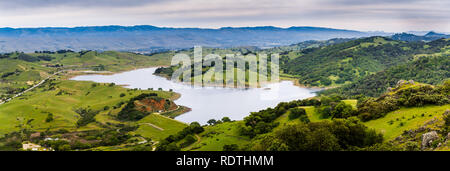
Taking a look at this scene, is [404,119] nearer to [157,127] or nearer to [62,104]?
[157,127]

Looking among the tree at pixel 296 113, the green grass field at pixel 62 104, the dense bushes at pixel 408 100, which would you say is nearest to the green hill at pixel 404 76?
the tree at pixel 296 113

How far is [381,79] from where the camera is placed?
109562mm

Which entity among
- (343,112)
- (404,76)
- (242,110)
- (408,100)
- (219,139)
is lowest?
(242,110)

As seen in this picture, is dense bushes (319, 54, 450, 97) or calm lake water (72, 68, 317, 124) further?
dense bushes (319, 54, 450, 97)

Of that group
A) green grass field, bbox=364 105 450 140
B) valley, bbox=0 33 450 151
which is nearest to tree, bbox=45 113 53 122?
valley, bbox=0 33 450 151

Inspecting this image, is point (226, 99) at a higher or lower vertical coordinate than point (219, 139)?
lower

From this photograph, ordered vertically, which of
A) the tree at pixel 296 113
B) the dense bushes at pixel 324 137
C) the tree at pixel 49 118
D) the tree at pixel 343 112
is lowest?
the tree at pixel 49 118

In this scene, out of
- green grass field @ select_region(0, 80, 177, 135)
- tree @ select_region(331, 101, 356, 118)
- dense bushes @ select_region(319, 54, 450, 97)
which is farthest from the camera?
dense bushes @ select_region(319, 54, 450, 97)

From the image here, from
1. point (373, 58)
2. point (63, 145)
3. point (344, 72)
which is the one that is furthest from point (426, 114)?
point (373, 58)

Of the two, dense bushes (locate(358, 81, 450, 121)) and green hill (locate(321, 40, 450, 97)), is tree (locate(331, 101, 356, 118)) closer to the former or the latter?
dense bushes (locate(358, 81, 450, 121))

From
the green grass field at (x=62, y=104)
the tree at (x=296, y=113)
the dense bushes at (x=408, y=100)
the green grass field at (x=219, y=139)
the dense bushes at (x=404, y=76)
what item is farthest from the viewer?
the dense bushes at (x=404, y=76)

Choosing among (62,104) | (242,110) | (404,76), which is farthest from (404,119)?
(404,76)

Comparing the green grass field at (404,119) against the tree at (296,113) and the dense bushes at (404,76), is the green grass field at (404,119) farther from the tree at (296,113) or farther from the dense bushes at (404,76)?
the dense bushes at (404,76)
